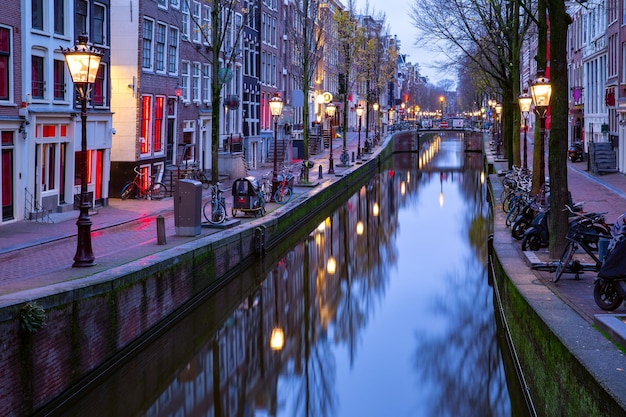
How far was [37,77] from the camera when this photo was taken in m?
23.8

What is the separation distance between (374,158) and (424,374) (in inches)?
1854

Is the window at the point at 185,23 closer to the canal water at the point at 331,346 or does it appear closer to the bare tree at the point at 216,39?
the bare tree at the point at 216,39

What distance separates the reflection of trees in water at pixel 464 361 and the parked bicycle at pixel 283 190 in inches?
449

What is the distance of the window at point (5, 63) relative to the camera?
2155cm

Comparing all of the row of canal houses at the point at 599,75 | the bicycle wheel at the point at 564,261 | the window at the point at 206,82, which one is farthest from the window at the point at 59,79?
the row of canal houses at the point at 599,75

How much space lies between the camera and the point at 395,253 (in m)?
26.7

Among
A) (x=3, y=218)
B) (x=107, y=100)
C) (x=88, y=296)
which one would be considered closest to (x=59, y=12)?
(x=107, y=100)

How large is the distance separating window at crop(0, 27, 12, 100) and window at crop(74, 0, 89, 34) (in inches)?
167

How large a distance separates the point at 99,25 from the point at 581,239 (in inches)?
762

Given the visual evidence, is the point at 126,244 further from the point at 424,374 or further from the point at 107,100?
the point at 107,100

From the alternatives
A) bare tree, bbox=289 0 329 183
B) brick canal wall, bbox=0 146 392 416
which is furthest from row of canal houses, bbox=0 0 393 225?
brick canal wall, bbox=0 146 392 416

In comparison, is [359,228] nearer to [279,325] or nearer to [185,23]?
[185,23]

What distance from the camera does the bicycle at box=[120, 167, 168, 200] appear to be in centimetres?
3005

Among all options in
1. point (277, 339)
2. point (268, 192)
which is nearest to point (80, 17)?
point (268, 192)
